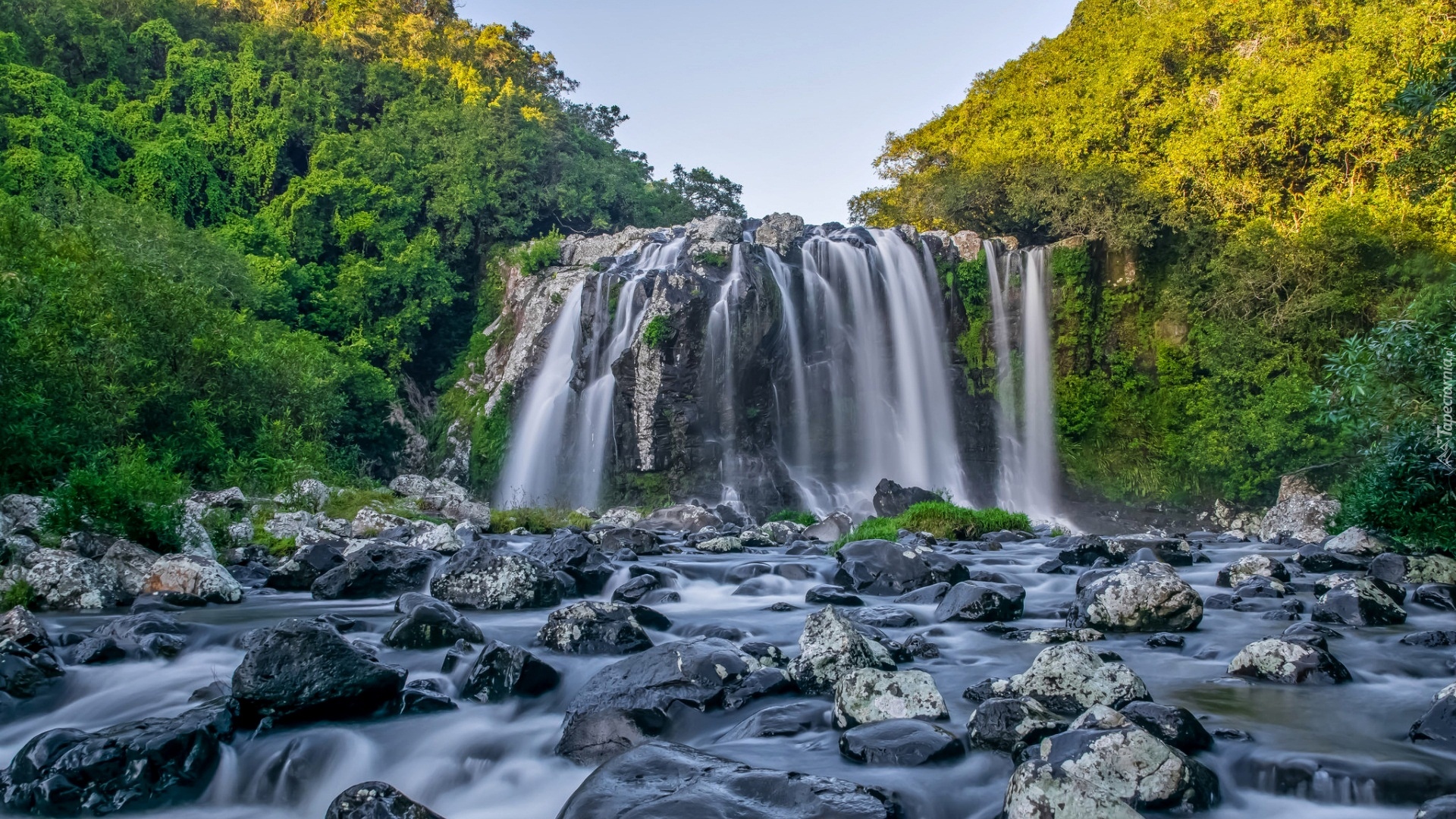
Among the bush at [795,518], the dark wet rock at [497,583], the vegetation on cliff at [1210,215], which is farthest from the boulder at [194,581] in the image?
the vegetation on cliff at [1210,215]

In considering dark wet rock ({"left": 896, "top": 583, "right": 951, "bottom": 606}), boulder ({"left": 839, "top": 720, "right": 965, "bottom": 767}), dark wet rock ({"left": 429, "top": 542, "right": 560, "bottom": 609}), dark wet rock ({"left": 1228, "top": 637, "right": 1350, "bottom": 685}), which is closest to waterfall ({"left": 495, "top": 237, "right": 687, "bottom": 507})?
dark wet rock ({"left": 429, "top": 542, "right": 560, "bottom": 609})

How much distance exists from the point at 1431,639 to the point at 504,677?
6422 mm

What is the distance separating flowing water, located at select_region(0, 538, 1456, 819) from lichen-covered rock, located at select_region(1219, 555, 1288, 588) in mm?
2002

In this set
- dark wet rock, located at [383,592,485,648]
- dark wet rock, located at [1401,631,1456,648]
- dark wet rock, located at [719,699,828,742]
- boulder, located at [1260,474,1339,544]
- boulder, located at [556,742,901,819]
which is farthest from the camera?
boulder, located at [1260,474,1339,544]

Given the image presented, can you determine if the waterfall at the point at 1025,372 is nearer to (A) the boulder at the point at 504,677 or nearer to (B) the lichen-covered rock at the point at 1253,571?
(B) the lichen-covered rock at the point at 1253,571

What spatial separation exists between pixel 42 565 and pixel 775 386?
1962cm

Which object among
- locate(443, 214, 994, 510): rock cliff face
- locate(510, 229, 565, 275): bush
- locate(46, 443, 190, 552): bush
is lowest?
locate(46, 443, 190, 552): bush

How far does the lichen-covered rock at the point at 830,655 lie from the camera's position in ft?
17.3

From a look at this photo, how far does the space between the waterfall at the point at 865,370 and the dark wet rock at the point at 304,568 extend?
1650 cm

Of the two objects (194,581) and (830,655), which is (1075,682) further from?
(194,581)

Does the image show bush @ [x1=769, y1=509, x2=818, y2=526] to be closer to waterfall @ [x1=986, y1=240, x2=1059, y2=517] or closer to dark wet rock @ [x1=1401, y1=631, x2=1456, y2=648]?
waterfall @ [x1=986, y1=240, x2=1059, y2=517]

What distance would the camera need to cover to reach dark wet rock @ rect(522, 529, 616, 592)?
30.5 feet

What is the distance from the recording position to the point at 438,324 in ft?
111

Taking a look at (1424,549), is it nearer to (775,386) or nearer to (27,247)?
(775,386)
